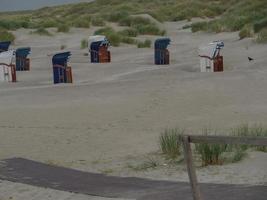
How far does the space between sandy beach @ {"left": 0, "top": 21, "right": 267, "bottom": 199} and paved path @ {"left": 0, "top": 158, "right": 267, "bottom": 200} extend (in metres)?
0.37

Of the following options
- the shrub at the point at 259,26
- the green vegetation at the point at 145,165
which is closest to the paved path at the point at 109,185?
the green vegetation at the point at 145,165

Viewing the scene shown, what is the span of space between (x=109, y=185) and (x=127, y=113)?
22.4ft

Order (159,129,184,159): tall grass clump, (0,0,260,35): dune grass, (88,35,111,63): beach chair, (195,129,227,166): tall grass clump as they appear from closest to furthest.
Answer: (195,129,227,166): tall grass clump, (159,129,184,159): tall grass clump, (88,35,111,63): beach chair, (0,0,260,35): dune grass

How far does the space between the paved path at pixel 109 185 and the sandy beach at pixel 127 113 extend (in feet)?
1.21

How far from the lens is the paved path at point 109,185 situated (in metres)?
8.28

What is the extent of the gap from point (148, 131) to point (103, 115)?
226cm

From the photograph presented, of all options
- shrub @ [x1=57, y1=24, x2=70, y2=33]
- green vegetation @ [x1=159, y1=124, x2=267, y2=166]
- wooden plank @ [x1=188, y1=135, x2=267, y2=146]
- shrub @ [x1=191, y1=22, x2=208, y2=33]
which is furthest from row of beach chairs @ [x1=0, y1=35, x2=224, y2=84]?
shrub @ [x1=57, y1=24, x2=70, y2=33]

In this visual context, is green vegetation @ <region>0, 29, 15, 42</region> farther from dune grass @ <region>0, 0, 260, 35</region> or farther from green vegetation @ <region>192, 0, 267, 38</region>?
green vegetation @ <region>192, 0, 267, 38</region>

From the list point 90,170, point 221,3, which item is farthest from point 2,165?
point 221,3

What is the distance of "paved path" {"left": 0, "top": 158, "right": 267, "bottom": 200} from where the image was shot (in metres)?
8.28

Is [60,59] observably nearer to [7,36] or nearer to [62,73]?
[62,73]

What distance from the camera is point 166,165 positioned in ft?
34.7

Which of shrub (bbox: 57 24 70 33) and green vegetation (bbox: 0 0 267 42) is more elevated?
green vegetation (bbox: 0 0 267 42)

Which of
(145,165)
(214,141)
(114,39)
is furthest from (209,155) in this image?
(114,39)
